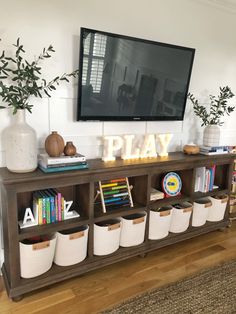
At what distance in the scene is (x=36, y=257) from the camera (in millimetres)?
1714

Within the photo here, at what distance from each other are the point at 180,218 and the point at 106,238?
0.75 metres

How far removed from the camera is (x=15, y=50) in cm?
174

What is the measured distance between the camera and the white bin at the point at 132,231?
6.79ft

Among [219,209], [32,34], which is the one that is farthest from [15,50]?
[219,209]

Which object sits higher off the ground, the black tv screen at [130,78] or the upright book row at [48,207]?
the black tv screen at [130,78]

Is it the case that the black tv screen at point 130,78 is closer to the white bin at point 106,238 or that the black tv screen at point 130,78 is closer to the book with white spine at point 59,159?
the book with white spine at point 59,159

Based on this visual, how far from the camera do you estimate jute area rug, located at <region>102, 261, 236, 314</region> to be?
5.51 feet

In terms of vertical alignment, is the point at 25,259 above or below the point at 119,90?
below

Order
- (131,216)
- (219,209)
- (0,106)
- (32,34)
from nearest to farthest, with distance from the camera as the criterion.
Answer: (0,106) < (32,34) < (131,216) < (219,209)

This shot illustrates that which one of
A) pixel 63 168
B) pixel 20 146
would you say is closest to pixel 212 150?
pixel 63 168

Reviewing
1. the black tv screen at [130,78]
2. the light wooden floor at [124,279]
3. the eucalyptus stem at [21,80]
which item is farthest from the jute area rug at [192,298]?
the eucalyptus stem at [21,80]

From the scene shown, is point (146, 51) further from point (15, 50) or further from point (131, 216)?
point (131, 216)

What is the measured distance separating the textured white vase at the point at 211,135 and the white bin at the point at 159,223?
2.51 ft

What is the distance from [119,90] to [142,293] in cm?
148
